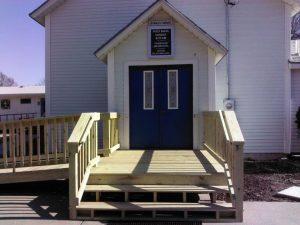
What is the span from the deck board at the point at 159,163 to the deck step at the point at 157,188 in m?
0.27

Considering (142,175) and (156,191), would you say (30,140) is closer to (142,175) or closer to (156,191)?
(142,175)

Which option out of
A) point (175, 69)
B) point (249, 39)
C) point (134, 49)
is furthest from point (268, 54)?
point (134, 49)

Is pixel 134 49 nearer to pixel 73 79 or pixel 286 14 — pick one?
pixel 73 79

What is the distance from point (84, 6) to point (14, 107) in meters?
28.8

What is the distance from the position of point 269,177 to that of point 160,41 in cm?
446

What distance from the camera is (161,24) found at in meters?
9.95

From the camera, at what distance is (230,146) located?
656 centimetres

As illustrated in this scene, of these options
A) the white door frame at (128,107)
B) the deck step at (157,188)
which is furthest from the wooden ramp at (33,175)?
the white door frame at (128,107)

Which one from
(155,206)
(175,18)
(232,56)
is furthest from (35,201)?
(232,56)

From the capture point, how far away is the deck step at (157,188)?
6648 millimetres

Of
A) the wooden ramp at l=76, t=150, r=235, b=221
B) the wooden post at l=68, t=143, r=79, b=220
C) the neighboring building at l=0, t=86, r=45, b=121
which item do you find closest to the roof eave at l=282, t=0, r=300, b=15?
the wooden ramp at l=76, t=150, r=235, b=221

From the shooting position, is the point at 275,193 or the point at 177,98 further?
the point at 177,98

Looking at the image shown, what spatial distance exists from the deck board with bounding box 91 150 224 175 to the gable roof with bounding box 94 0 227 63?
2.68 metres

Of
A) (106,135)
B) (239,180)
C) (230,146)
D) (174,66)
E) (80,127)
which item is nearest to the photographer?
(239,180)
